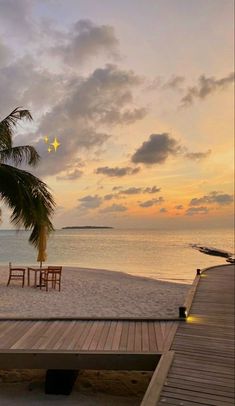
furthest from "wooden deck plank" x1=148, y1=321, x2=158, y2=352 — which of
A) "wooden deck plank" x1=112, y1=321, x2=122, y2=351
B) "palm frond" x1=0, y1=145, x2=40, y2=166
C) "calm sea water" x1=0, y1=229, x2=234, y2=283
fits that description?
"palm frond" x1=0, y1=145, x2=40, y2=166

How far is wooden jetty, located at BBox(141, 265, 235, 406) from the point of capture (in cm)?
369

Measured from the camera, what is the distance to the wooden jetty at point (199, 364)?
369 centimetres

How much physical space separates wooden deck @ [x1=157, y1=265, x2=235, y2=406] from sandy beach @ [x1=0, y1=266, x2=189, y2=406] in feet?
3.47

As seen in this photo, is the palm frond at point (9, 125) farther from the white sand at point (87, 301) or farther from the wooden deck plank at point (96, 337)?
the wooden deck plank at point (96, 337)

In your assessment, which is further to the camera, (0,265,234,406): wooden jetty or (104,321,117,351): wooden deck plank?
(104,321,117,351): wooden deck plank

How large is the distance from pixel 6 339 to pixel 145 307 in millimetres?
5629

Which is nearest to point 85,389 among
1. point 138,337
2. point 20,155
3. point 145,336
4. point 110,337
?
point 110,337

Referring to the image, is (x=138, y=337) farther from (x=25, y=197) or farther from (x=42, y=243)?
(x=42, y=243)

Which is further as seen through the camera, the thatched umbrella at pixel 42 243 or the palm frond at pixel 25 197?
the thatched umbrella at pixel 42 243

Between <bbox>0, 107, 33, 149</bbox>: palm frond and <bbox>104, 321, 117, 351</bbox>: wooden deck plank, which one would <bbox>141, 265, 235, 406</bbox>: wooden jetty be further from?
<bbox>0, 107, 33, 149</bbox>: palm frond

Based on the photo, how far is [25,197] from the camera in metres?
10.0

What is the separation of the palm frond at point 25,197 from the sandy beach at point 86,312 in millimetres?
2607

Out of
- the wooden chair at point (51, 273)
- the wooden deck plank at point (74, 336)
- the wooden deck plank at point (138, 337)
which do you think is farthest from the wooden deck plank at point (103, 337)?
the wooden chair at point (51, 273)

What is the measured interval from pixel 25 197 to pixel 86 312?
154 inches
